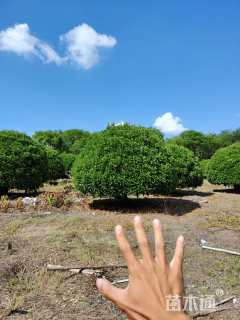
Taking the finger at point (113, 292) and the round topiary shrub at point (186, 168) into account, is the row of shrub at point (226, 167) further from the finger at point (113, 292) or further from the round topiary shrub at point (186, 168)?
the finger at point (113, 292)

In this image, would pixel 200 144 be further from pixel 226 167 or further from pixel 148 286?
pixel 148 286

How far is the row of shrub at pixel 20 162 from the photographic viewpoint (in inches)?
450

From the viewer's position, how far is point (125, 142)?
9805 millimetres

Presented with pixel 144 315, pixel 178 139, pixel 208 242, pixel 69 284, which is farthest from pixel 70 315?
pixel 178 139

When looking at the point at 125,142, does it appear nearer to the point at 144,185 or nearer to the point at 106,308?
the point at 144,185

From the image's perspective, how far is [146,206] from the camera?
10.4 metres

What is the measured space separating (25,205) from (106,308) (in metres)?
6.27

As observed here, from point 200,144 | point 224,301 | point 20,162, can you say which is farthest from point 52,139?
point 224,301

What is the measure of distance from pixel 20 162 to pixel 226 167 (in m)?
8.60

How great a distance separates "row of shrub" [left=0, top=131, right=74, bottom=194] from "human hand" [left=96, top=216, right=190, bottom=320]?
10689 mm

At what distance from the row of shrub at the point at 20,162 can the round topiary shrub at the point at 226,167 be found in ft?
24.6

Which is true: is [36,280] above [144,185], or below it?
below

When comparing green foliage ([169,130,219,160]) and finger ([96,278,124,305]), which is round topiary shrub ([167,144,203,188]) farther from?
green foliage ([169,130,219,160])

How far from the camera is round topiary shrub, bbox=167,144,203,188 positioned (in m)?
14.1
